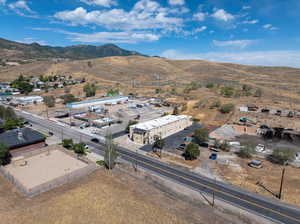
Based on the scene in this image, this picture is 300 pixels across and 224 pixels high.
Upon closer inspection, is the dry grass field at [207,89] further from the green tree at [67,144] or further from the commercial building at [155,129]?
the green tree at [67,144]

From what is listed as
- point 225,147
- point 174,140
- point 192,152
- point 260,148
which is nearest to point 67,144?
point 174,140

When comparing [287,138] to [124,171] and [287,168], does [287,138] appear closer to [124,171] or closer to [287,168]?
[287,168]

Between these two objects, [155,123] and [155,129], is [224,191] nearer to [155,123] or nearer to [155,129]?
[155,129]

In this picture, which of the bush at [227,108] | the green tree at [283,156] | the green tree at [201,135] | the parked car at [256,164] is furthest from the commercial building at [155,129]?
the green tree at [283,156]

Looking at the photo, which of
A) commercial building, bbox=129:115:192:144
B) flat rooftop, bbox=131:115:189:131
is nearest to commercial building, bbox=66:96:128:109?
commercial building, bbox=129:115:192:144

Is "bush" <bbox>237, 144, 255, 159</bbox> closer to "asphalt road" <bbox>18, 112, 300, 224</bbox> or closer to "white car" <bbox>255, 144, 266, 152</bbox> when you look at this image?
"white car" <bbox>255, 144, 266, 152</bbox>

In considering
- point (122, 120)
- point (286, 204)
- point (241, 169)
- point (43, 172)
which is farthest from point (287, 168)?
point (122, 120)
